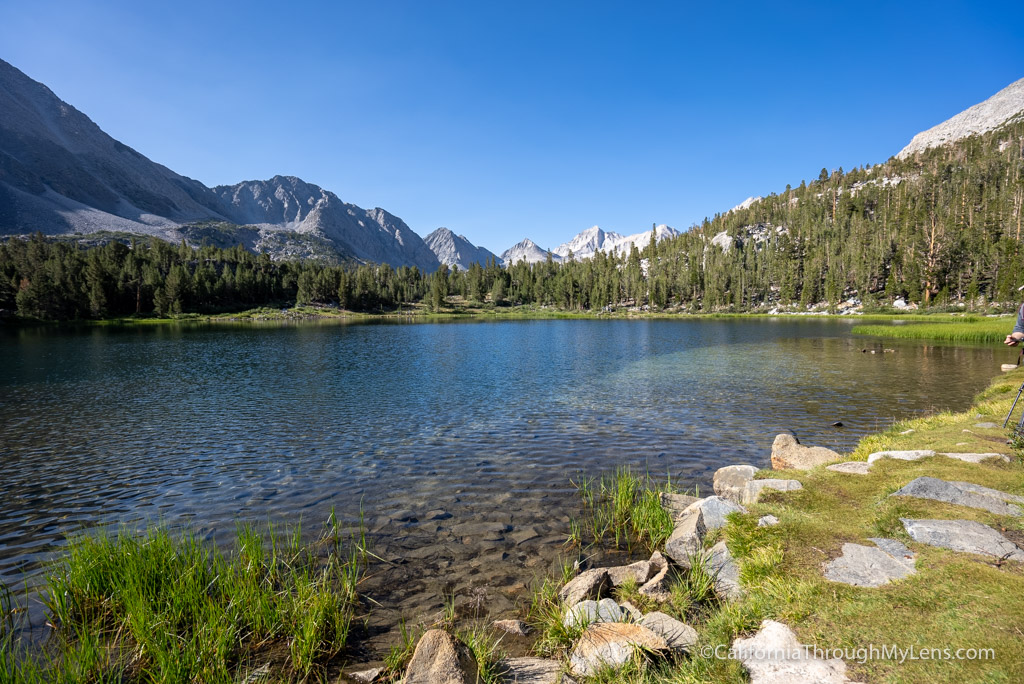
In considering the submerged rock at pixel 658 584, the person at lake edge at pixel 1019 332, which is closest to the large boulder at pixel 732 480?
the submerged rock at pixel 658 584

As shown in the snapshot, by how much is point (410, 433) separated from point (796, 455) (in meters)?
17.5

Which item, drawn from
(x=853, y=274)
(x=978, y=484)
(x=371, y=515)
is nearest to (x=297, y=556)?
(x=371, y=515)

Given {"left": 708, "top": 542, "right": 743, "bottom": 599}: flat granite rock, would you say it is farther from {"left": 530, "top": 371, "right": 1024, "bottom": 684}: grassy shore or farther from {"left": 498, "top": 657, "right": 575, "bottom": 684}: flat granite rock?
{"left": 498, "top": 657, "right": 575, "bottom": 684}: flat granite rock

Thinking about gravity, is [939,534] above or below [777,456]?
above

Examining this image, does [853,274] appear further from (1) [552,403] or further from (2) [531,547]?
(2) [531,547]

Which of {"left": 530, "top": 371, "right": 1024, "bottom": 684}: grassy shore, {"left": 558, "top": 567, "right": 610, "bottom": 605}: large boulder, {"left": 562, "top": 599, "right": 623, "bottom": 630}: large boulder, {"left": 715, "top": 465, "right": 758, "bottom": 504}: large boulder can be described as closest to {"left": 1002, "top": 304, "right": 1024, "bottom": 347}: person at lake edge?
{"left": 530, "top": 371, "right": 1024, "bottom": 684}: grassy shore

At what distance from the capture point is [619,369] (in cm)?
4669

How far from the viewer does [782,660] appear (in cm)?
602

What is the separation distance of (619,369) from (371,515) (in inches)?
1394

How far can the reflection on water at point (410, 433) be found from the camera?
1471 cm

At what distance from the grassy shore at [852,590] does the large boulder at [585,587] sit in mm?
319

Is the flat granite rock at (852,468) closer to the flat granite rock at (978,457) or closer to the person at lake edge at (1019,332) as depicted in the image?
the flat granite rock at (978,457)

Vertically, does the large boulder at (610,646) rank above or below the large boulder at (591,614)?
above

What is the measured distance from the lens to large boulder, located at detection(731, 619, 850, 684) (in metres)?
5.59
